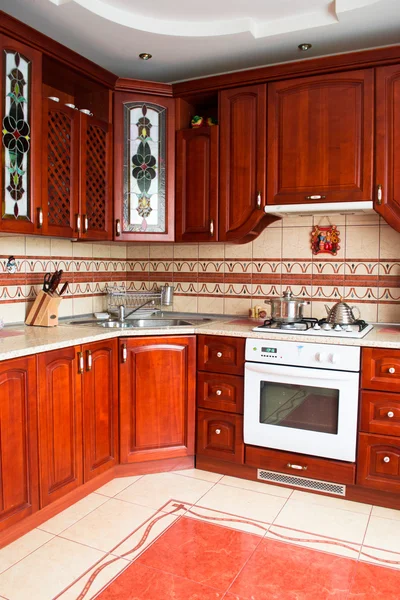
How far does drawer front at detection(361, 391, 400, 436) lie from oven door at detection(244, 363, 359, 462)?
49mm

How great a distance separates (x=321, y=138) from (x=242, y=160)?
478mm

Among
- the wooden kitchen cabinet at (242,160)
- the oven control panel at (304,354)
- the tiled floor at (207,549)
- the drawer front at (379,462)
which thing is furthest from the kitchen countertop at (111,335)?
the tiled floor at (207,549)

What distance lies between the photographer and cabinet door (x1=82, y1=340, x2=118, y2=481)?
264cm

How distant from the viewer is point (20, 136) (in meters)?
2.53

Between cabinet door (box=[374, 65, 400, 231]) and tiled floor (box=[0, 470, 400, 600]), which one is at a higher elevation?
cabinet door (box=[374, 65, 400, 231])

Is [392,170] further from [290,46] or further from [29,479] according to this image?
[29,479]

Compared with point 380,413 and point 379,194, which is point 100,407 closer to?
point 380,413

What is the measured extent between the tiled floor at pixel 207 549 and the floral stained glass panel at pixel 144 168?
1610 mm

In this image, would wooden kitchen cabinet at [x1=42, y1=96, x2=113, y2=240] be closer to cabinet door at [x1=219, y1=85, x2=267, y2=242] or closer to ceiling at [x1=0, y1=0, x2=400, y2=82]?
ceiling at [x1=0, y1=0, x2=400, y2=82]

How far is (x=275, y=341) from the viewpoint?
276 centimetres

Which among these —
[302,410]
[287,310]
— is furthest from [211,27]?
[302,410]

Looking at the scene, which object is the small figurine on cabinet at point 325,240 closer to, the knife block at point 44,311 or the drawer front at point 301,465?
the drawer front at point 301,465

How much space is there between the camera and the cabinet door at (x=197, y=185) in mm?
3160

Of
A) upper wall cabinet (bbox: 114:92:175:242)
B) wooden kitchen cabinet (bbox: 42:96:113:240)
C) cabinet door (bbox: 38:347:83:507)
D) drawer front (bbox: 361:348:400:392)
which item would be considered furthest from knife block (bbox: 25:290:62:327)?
drawer front (bbox: 361:348:400:392)
